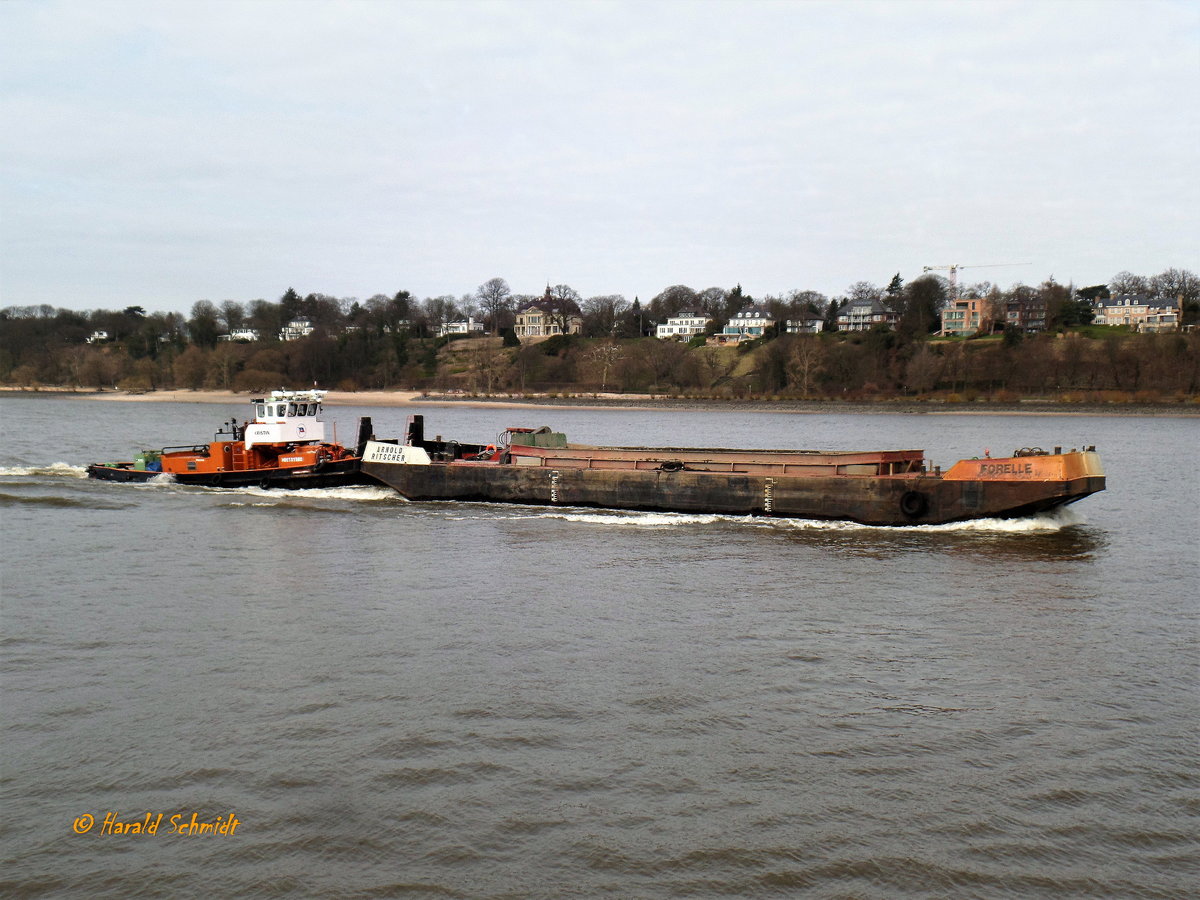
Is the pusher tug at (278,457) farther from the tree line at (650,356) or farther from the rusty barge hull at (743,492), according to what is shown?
the tree line at (650,356)

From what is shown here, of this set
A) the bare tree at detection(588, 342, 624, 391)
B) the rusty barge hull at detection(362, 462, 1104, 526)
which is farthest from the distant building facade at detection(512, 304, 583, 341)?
the rusty barge hull at detection(362, 462, 1104, 526)

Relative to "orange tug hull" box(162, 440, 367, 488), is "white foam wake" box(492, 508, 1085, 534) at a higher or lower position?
lower

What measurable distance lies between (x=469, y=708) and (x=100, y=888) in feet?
16.1

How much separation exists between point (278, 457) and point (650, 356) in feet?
414

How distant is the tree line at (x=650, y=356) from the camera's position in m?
121

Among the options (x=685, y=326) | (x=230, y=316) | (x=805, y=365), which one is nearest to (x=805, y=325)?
(x=685, y=326)

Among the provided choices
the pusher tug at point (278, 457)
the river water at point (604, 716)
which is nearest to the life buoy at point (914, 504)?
the river water at point (604, 716)

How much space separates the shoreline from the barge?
82835 mm

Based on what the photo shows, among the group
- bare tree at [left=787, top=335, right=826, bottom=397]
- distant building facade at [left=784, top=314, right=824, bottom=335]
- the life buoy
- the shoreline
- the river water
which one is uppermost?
distant building facade at [left=784, top=314, right=824, bottom=335]

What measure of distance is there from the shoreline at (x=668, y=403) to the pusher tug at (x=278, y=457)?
84100mm

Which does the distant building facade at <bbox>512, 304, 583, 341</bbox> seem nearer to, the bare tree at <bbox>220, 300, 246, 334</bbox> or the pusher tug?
the bare tree at <bbox>220, 300, 246, 334</bbox>

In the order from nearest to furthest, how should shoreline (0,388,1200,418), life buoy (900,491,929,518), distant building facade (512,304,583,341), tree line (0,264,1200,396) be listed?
life buoy (900,491,929,518), shoreline (0,388,1200,418), tree line (0,264,1200,396), distant building facade (512,304,583,341)

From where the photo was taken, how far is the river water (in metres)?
8.72

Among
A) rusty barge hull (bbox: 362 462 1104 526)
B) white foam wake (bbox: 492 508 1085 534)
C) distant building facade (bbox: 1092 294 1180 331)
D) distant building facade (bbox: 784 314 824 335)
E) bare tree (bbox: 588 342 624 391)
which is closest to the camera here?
rusty barge hull (bbox: 362 462 1104 526)
